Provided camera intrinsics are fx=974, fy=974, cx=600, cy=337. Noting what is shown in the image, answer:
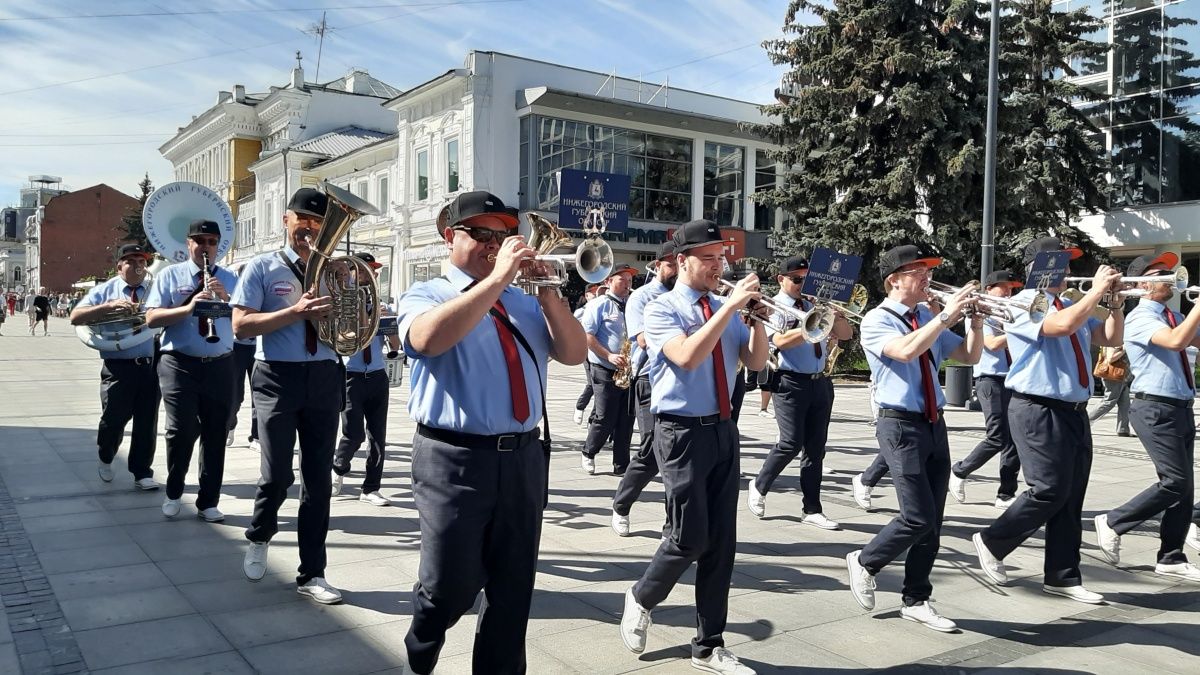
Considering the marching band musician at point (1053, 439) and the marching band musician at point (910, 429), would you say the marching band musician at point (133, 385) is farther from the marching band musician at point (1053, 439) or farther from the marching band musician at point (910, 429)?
the marching band musician at point (1053, 439)

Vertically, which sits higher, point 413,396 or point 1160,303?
point 1160,303

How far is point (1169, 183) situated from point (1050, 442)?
26457 millimetres

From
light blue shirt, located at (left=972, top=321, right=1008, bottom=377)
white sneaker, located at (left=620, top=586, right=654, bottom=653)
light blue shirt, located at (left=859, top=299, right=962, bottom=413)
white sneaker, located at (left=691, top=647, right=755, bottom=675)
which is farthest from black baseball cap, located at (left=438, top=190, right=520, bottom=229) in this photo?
light blue shirt, located at (left=972, top=321, right=1008, bottom=377)

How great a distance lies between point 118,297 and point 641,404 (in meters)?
4.61

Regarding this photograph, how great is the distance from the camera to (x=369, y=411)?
8391 millimetres

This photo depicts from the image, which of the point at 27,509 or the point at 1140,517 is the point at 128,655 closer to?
the point at 27,509

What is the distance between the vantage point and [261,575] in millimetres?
5730

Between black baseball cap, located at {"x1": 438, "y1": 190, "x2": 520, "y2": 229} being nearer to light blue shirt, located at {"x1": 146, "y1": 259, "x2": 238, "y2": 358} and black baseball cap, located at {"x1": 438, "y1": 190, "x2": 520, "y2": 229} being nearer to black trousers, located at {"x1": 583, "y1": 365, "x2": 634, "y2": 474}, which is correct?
light blue shirt, located at {"x1": 146, "y1": 259, "x2": 238, "y2": 358}

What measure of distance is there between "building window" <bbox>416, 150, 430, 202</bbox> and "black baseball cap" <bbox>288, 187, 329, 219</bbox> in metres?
30.3

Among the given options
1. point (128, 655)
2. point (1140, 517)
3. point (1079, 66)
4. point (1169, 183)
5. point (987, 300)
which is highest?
point (1079, 66)

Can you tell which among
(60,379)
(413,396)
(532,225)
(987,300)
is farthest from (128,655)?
(60,379)

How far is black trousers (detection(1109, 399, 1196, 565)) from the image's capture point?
6242mm

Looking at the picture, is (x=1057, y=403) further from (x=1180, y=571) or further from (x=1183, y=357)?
(x=1180, y=571)

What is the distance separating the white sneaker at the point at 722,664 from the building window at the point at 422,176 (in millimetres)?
32255
